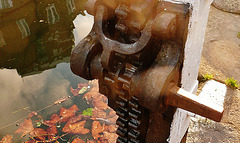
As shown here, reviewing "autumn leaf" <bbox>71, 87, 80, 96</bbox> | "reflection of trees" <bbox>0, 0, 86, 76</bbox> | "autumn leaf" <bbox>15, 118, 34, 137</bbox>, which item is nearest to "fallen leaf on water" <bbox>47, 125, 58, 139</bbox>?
"autumn leaf" <bbox>15, 118, 34, 137</bbox>

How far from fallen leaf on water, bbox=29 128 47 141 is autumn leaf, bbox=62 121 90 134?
0.22 meters

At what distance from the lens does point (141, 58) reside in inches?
37.0

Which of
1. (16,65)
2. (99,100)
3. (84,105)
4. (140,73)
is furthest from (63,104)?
(140,73)

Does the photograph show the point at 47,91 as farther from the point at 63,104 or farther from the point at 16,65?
the point at 16,65

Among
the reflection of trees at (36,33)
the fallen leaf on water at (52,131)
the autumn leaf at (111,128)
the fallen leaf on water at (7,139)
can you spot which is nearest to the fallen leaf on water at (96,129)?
the autumn leaf at (111,128)

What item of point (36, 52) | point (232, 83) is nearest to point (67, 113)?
point (36, 52)

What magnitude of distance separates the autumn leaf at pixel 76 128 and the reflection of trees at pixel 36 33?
1258mm

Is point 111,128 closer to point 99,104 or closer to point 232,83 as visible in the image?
point 99,104

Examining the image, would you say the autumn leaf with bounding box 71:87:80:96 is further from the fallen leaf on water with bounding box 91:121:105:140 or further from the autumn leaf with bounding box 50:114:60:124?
the fallen leaf on water with bounding box 91:121:105:140

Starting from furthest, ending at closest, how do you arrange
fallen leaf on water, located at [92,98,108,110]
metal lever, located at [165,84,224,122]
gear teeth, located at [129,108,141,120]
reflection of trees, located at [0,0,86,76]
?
reflection of trees, located at [0,0,86,76] → fallen leaf on water, located at [92,98,108,110] → gear teeth, located at [129,108,141,120] → metal lever, located at [165,84,224,122]

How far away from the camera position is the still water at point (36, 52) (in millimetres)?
2992

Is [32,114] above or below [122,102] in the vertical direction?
below

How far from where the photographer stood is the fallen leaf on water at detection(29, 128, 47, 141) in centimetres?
255

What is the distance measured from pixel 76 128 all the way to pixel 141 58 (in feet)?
6.43
